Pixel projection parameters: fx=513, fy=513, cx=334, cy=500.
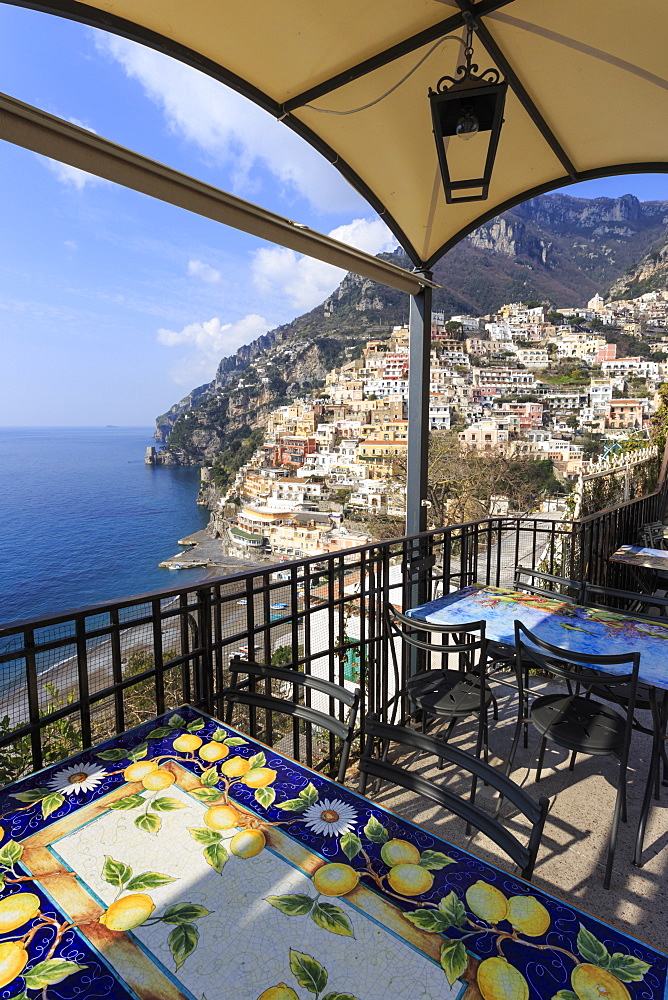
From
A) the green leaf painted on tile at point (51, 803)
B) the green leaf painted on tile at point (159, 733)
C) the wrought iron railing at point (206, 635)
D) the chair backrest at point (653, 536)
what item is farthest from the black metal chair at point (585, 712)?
the chair backrest at point (653, 536)

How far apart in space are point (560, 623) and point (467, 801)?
1392mm

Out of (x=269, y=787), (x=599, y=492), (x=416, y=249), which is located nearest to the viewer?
(x=269, y=787)

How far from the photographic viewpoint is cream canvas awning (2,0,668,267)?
1677 mm

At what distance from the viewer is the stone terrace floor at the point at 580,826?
170 cm

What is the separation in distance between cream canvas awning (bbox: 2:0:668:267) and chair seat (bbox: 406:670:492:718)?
245 centimetres

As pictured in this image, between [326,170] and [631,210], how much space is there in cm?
6442

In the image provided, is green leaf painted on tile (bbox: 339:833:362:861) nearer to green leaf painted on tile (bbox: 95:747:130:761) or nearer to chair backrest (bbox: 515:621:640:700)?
green leaf painted on tile (bbox: 95:747:130:761)

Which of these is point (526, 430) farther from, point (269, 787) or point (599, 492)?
point (269, 787)

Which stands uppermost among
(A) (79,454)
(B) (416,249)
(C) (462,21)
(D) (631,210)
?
(D) (631,210)

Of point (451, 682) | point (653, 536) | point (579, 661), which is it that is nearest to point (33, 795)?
point (579, 661)

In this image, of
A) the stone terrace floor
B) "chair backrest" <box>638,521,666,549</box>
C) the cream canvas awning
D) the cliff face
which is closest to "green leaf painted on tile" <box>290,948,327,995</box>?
the stone terrace floor

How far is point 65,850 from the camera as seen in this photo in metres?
0.87

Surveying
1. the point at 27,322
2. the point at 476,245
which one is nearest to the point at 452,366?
the point at 476,245

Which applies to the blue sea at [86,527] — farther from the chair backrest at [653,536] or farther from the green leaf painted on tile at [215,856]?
the green leaf painted on tile at [215,856]
